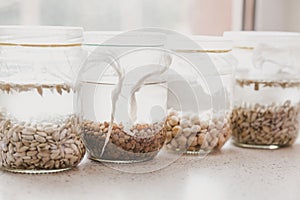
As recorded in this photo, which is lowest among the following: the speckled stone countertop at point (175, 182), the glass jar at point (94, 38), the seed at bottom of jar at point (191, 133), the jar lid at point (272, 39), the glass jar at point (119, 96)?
the speckled stone countertop at point (175, 182)

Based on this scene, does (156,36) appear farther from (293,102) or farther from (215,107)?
(293,102)

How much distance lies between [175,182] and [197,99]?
0.21m

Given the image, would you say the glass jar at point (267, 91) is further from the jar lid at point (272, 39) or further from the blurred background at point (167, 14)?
the blurred background at point (167, 14)

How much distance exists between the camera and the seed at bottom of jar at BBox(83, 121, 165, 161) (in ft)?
3.10

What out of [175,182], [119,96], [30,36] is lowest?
[175,182]

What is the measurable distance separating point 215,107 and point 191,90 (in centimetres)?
6

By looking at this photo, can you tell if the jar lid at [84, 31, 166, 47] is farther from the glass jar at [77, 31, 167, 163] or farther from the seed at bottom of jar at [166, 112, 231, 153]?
the seed at bottom of jar at [166, 112, 231, 153]

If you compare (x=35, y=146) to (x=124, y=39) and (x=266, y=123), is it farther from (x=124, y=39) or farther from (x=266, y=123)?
(x=266, y=123)

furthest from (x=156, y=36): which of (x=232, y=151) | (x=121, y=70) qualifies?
(x=232, y=151)

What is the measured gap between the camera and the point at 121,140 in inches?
37.1

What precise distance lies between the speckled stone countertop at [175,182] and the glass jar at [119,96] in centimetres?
5

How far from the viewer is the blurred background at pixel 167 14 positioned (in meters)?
1.44

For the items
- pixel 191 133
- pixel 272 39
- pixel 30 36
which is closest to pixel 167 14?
pixel 272 39

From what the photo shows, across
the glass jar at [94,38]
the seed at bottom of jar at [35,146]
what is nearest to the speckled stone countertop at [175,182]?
the seed at bottom of jar at [35,146]
